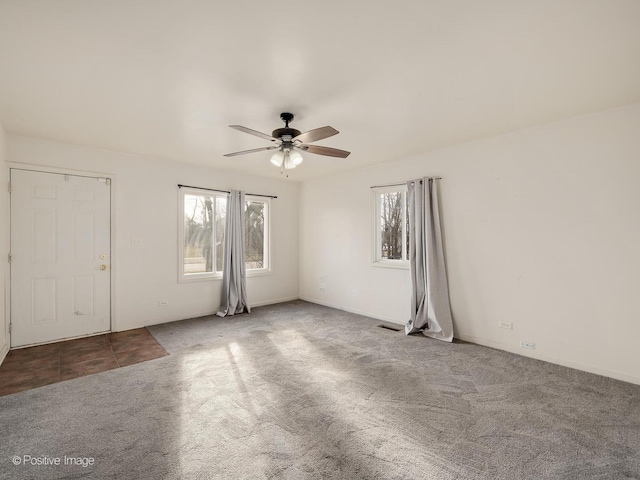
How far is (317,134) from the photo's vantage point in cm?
265

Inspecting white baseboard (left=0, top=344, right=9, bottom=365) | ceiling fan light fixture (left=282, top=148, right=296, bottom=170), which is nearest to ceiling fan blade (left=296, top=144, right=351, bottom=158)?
ceiling fan light fixture (left=282, top=148, right=296, bottom=170)

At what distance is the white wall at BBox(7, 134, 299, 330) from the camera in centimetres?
397

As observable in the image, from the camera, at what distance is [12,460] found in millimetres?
1817

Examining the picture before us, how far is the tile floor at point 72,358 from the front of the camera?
2889mm

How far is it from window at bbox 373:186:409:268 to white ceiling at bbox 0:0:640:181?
149 centimetres

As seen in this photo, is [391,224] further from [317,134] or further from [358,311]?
[317,134]

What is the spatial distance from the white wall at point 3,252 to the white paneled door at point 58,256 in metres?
0.08

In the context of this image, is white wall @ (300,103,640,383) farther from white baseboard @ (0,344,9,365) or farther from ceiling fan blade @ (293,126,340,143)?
white baseboard @ (0,344,9,365)

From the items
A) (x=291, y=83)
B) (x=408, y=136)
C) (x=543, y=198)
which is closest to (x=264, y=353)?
(x=291, y=83)

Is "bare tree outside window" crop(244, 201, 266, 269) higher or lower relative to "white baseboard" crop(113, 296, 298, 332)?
higher

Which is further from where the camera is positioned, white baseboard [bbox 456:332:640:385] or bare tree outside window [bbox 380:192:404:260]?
bare tree outside window [bbox 380:192:404:260]

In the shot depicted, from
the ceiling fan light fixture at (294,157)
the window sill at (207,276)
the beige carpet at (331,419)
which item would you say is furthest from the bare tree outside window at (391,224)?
the window sill at (207,276)

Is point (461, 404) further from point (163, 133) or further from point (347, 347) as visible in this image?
point (163, 133)

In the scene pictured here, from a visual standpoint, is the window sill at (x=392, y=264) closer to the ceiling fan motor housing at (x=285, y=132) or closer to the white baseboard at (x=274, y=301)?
the white baseboard at (x=274, y=301)
